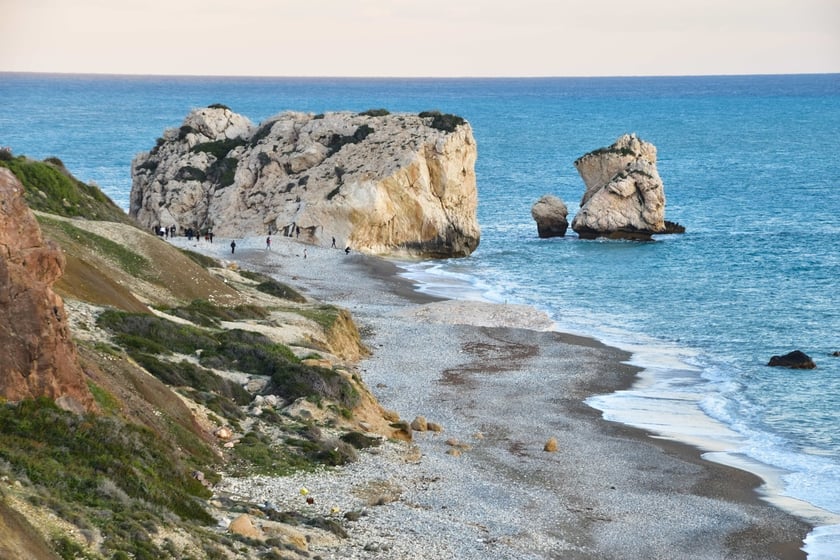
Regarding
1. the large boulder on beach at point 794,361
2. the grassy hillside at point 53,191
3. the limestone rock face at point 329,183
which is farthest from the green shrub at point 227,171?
the large boulder on beach at point 794,361

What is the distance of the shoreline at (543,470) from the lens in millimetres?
26047

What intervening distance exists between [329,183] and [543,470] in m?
50.5


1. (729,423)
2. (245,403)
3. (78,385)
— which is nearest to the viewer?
(78,385)

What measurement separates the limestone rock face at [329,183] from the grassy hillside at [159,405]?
25.7m

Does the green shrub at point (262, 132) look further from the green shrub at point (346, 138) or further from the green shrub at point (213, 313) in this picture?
the green shrub at point (213, 313)

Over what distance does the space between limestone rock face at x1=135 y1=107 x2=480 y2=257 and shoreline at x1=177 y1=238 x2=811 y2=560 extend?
2715cm

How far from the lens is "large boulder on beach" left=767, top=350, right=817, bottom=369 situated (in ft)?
149

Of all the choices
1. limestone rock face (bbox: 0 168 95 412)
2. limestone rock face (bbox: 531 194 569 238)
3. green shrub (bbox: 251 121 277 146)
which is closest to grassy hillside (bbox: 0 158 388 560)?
limestone rock face (bbox: 0 168 95 412)

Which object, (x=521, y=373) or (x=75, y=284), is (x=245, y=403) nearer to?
(x=75, y=284)

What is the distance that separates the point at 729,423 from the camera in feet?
126

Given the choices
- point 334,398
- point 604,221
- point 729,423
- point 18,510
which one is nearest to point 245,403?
point 334,398

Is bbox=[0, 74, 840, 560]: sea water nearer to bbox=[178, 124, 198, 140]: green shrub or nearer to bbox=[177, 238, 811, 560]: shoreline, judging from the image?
bbox=[177, 238, 811, 560]: shoreline

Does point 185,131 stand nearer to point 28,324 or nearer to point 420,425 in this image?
point 420,425

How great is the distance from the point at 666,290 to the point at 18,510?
169ft
